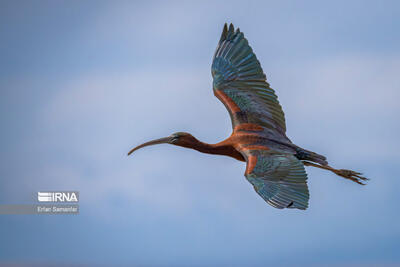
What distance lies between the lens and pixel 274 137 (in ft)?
58.4

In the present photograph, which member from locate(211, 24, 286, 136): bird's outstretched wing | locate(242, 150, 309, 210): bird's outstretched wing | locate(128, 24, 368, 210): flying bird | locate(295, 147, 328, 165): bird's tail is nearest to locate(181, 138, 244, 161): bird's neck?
locate(128, 24, 368, 210): flying bird

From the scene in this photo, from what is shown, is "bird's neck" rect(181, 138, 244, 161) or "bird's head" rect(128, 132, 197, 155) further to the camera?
"bird's head" rect(128, 132, 197, 155)

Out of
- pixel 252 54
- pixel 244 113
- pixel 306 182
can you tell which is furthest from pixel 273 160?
pixel 252 54

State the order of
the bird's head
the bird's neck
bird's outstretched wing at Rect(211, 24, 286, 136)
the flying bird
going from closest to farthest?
1. the flying bird
2. the bird's neck
3. the bird's head
4. bird's outstretched wing at Rect(211, 24, 286, 136)

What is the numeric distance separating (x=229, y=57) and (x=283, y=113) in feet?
7.73

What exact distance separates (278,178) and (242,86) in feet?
13.4

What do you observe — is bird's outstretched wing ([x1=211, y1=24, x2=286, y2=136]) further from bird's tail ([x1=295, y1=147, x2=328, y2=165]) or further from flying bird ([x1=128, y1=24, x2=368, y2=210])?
bird's tail ([x1=295, y1=147, x2=328, y2=165])

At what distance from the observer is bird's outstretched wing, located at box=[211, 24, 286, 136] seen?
60.3 ft

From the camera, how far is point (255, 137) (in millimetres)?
17625

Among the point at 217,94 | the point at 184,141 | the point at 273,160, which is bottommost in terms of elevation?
the point at 273,160

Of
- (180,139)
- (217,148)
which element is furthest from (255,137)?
(180,139)

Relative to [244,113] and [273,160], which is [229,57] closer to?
[244,113]

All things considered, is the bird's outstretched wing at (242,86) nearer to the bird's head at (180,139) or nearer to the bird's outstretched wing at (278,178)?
the bird's head at (180,139)

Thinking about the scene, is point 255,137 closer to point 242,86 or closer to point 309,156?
point 309,156
